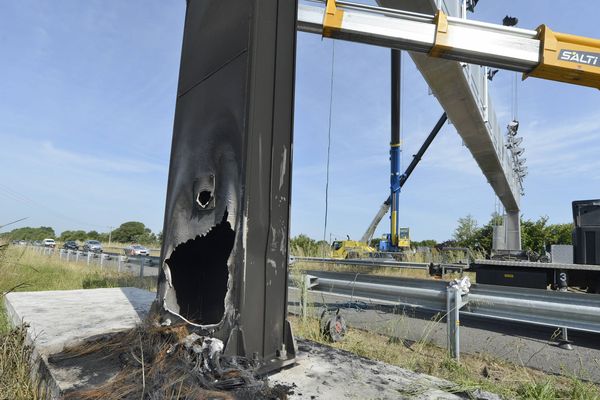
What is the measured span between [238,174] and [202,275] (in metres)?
1.21

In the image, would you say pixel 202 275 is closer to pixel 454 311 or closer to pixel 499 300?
pixel 454 311

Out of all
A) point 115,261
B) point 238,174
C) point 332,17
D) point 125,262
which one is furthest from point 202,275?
point 115,261

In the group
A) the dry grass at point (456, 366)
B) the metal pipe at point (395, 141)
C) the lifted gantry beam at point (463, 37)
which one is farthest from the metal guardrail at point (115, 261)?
the metal pipe at point (395, 141)

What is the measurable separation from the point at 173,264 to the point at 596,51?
679cm

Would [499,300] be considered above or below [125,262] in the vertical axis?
above

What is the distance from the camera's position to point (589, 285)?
23.4 ft

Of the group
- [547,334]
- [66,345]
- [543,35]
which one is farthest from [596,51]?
[66,345]

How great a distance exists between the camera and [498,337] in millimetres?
5270

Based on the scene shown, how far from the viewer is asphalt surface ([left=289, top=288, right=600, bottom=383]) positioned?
401 cm

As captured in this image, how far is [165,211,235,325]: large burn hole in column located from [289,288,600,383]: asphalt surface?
203cm

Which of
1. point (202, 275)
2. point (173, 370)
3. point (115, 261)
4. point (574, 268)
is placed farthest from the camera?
point (115, 261)

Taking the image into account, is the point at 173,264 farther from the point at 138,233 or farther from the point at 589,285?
the point at 138,233

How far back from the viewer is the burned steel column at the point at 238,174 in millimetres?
2129

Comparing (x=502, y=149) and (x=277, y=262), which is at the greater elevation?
(x=502, y=149)
